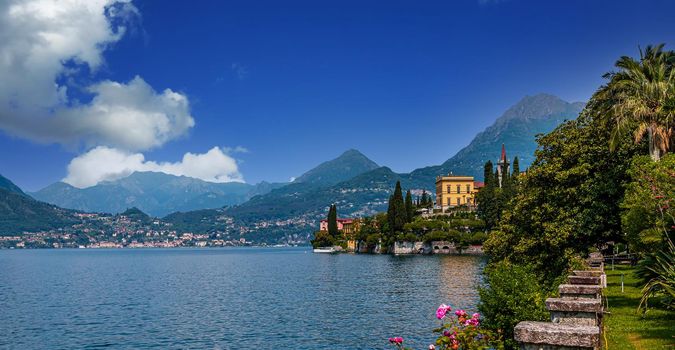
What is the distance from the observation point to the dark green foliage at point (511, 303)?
1666 cm

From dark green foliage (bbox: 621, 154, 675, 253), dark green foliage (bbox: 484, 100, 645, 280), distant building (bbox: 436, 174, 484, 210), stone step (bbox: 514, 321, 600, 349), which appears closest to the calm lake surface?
dark green foliage (bbox: 484, 100, 645, 280)

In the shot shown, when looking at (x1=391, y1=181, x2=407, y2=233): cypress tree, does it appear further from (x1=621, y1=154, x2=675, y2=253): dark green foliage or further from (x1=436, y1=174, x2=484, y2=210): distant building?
(x1=621, y1=154, x2=675, y2=253): dark green foliage

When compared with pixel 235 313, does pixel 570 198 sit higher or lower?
higher

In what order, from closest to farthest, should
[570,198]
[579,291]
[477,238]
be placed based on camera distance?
[579,291] < [570,198] < [477,238]

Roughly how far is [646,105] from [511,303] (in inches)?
562

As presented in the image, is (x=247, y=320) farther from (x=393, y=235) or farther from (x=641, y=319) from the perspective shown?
(x=393, y=235)

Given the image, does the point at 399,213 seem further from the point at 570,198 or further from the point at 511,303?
the point at 511,303

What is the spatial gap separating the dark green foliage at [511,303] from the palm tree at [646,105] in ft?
38.8

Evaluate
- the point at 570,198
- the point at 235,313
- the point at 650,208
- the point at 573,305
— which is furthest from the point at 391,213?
the point at 573,305

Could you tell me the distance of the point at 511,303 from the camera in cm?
1703

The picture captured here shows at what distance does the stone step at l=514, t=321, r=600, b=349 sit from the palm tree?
20.9 metres

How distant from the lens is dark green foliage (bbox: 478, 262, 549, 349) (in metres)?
16.7

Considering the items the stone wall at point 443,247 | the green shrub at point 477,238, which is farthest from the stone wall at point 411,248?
the green shrub at point 477,238

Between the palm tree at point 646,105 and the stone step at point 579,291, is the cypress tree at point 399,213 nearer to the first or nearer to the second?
the palm tree at point 646,105
